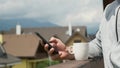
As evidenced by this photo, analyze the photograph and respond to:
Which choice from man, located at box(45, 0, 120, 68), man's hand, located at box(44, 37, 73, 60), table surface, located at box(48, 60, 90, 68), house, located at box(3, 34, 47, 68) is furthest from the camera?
house, located at box(3, 34, 47, 68)

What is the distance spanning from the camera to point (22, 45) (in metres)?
Result: 25.1

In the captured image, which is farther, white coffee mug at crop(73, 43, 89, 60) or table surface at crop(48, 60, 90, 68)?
white coffee mug at crop(73, 43, 89, 60)

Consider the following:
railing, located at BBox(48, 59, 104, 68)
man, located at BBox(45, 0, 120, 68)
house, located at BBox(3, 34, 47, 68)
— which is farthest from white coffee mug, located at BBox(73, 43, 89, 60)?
house, located at BBox(3, 34, 47, 68)

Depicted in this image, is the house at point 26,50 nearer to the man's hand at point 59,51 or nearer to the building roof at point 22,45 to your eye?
the building roof at point 22,45

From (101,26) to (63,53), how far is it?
34cm

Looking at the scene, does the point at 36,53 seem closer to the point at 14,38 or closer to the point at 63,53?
the point at 14,38

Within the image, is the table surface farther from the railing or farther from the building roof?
the building roof

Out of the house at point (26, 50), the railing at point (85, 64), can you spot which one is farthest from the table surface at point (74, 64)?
the house at point (26, 50)

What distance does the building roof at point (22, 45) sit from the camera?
24078 mm

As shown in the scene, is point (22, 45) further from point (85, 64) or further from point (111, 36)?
point (111, 36)

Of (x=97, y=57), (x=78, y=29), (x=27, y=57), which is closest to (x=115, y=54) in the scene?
(x=97, y=57)

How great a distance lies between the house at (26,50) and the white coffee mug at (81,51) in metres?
21.9


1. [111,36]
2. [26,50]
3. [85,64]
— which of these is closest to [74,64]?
[85,64]

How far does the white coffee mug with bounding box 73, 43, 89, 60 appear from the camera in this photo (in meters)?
1.74
